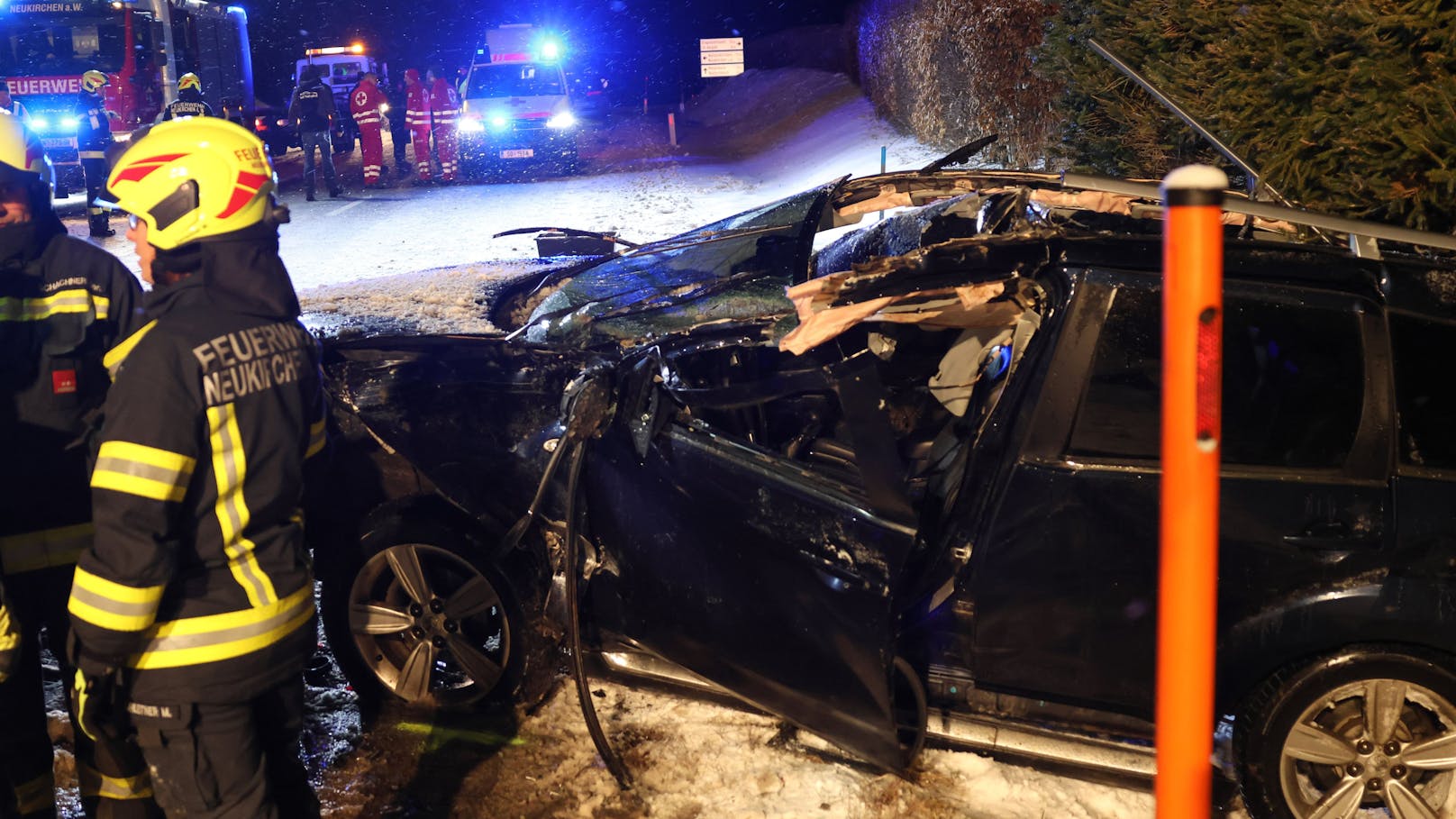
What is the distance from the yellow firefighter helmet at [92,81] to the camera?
1505 centimetres

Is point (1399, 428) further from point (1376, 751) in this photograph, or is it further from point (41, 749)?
point (41, 749)

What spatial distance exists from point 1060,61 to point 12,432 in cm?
789

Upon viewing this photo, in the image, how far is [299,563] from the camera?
2596mm

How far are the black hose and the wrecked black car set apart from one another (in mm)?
19

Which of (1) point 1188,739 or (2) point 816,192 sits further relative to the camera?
(2) point 816,192

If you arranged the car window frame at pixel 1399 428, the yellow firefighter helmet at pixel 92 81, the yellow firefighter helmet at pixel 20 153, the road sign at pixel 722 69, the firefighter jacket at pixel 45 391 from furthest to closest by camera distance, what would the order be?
the road sign at pixel 722 69 → the yellow firefighter helmet at pixel 92 81 → the yellow firefighter helmet at pixel 20 153 → the firefighter jacket at pixel 45 391 → the car window frame at pixel 1399 428

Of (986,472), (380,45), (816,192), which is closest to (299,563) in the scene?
(986,472)

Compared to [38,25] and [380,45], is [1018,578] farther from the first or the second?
[380,45]

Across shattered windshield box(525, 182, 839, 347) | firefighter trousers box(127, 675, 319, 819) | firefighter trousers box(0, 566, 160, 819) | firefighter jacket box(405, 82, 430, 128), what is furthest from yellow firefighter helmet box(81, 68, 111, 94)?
firefighter trousers box(127, 675, 319, 819)

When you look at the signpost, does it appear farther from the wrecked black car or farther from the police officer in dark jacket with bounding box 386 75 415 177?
the wrecked black car

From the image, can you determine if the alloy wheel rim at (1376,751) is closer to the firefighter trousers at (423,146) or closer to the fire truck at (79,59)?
the fire truck at (79,59)

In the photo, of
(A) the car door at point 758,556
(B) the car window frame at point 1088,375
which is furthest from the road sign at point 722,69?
(B) the car window frame at point 1088,375

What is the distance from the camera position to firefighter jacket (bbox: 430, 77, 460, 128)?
1916cm

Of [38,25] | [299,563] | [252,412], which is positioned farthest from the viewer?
[38,25]
